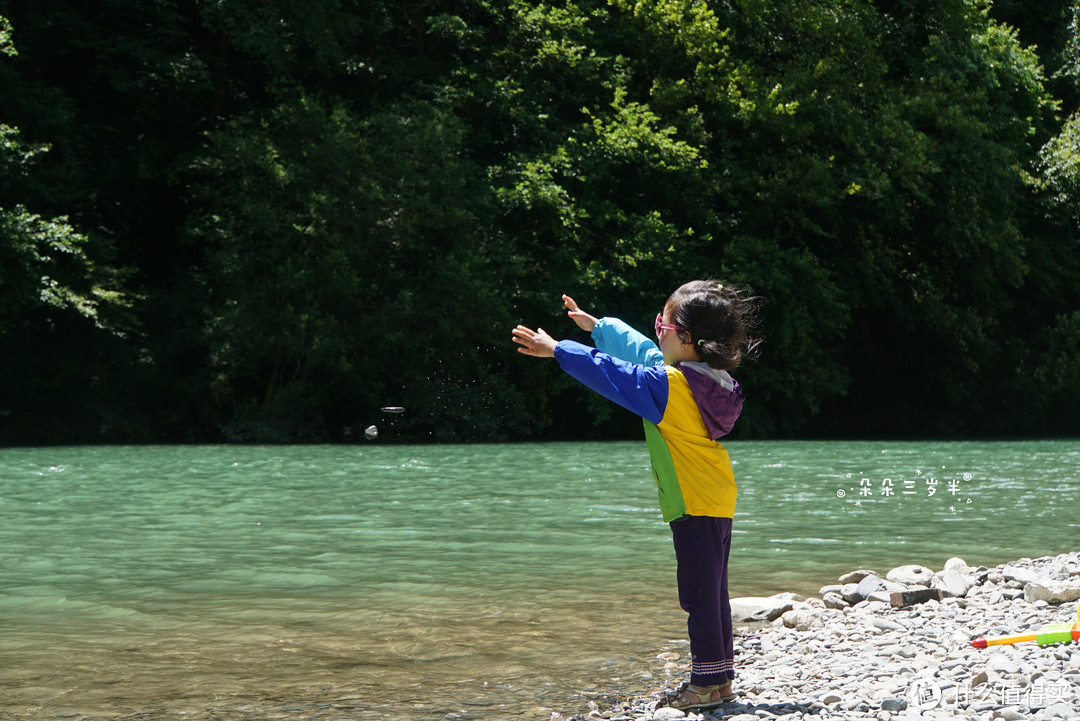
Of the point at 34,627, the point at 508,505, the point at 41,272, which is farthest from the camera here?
the point at 41,272

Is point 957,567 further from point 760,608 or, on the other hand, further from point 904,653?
point 904,653

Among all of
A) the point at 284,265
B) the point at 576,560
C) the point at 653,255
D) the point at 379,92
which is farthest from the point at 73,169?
the point at 576,560

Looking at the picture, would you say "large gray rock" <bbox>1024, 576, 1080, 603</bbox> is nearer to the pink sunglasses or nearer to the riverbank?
the riverbank

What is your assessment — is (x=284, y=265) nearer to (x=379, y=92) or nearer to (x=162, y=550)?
(x=379, y=92)

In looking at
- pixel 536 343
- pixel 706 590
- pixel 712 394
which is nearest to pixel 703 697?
pixel 706 590

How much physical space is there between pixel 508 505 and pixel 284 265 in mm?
13118

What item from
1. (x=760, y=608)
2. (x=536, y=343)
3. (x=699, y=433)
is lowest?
(x=760, y=608)

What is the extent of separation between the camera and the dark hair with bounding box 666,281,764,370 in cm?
420

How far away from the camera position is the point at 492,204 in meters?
24.9

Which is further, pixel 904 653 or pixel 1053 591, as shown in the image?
pixel 1053 591

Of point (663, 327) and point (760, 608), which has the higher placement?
point (663, 327)

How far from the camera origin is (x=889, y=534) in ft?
31.8

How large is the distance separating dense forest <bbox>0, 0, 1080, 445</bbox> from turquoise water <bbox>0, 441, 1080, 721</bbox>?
23.8ft

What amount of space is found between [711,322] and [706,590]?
101cm
